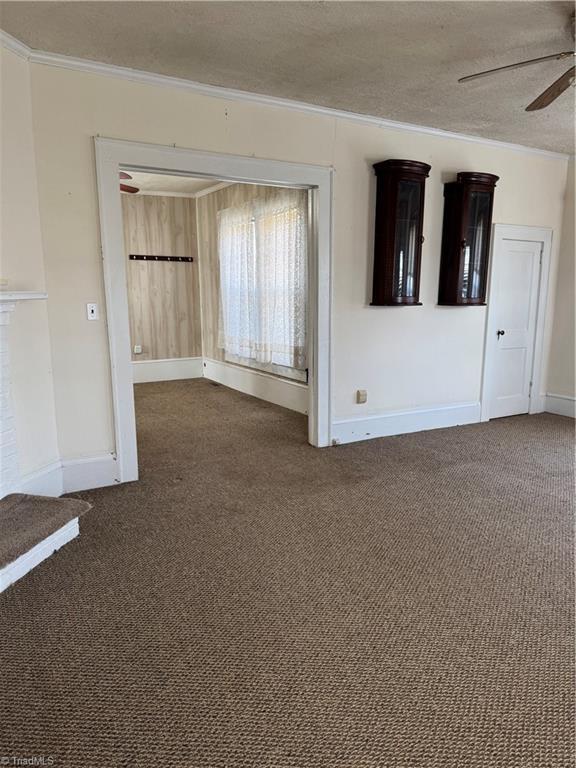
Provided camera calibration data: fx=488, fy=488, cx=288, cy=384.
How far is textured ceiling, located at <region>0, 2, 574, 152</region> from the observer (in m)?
2.40

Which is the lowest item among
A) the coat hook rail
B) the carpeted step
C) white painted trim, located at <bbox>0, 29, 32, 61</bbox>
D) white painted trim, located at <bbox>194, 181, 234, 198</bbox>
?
the carpeted step

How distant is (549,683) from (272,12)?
3128 millimetres

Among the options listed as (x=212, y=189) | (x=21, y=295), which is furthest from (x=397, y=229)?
(x=212, y=189)

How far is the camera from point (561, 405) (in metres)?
5.46

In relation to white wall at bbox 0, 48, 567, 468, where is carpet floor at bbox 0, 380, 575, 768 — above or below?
below

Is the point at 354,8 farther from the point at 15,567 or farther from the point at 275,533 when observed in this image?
the point at 15,567

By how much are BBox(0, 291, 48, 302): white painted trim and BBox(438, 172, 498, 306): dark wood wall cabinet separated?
11.0 ft

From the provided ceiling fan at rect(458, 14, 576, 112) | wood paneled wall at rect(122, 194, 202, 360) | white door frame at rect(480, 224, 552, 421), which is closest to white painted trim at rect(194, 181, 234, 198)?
wood paneled wall at rect(122, 194, 202, 360)

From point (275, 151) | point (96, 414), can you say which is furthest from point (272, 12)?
point (96, 414)

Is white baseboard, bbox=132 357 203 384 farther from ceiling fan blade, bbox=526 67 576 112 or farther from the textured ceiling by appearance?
ceiling fan blade, bbox=526 67 576 112

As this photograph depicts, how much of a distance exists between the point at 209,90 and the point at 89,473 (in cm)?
275

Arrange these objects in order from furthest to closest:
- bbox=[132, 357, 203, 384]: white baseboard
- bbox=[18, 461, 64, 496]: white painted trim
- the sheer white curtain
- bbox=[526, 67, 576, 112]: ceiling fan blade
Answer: bbox=[132, 357, 203, 384]: white baseboard
the sheer white curtain
bbox=[18, 461, 64, 496]: white painted trim
bbox=[526, 67, 576, 112]: ceiling fan blade

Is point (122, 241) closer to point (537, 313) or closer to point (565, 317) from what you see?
point (537, 313)

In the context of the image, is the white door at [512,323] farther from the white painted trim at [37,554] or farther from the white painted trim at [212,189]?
the white painted trim at [37,554]
